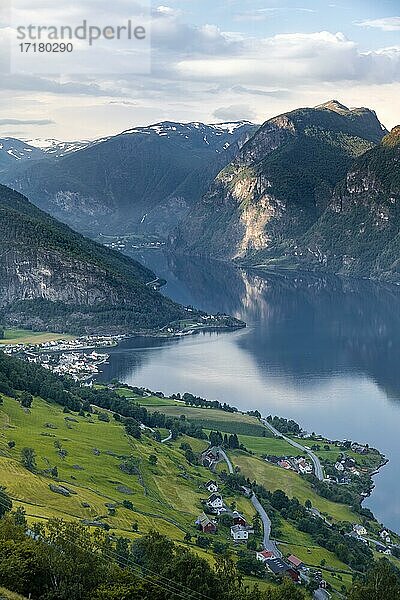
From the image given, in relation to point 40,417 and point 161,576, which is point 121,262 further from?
point 161,576

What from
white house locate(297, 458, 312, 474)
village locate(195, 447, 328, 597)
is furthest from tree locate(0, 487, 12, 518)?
white house locate(297, 458, 312, 474)

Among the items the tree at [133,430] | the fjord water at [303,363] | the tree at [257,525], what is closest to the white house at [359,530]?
the fjord water at [303,363]

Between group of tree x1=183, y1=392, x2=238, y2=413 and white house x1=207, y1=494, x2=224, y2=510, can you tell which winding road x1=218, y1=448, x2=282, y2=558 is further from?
group of tree x1=183, y1=392, x2=238, y2=413

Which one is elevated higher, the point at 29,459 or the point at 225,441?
the point at 29,459

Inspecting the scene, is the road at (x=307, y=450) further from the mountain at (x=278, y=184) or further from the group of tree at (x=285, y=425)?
the mountain at (x=278, y=184)

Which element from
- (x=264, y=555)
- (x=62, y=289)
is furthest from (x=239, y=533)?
(x=62, y=289)

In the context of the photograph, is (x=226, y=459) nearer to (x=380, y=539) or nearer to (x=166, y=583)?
(x=380, y=539)
